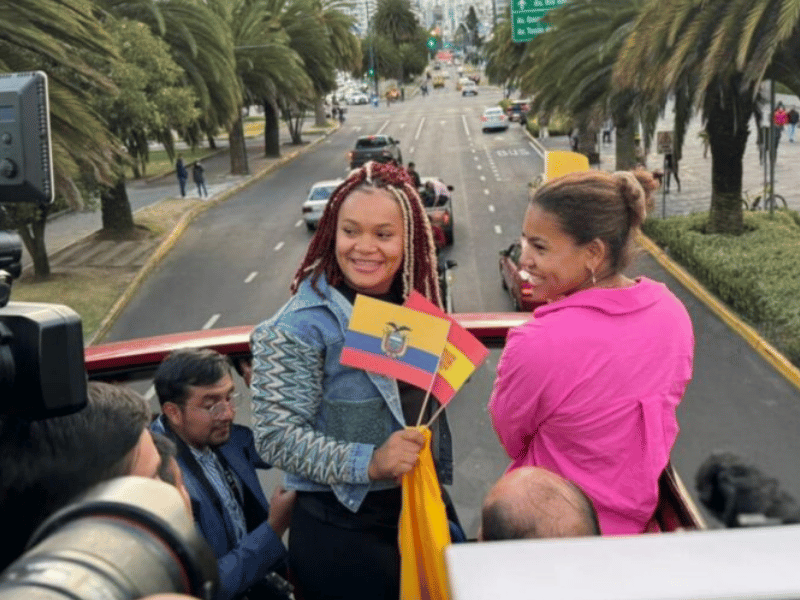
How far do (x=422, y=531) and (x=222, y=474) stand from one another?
0.96 m

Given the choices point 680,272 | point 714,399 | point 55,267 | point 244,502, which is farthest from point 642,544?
point 55,267

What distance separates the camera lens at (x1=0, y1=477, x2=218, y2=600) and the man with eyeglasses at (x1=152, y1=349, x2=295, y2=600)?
68.8 inches

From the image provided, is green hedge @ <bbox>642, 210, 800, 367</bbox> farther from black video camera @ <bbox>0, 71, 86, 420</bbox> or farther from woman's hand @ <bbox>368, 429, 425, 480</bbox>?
black video camera @ <bbox>0, 71, 86, 420</bbox>

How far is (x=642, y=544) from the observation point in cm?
93

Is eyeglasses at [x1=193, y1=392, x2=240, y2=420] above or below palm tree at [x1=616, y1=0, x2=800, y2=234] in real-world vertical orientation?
below

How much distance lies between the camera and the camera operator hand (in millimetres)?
2730

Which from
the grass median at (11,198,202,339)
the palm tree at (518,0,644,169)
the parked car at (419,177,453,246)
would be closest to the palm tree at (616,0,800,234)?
the palm tree at (518,0,644,169)

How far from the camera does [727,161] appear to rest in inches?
706

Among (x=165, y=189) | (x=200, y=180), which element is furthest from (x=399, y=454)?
(x=165, y=189)

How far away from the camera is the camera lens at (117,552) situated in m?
0.87

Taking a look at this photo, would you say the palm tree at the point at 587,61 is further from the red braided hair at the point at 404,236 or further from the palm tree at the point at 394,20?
the palm tree at the point at 394,20

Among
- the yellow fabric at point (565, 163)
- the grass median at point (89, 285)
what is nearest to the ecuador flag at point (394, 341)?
the yellow fabric at point (565, 163)

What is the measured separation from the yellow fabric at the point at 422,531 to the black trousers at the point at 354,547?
0.68 feet

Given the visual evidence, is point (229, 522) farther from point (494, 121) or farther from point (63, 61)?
point (494, 121)
